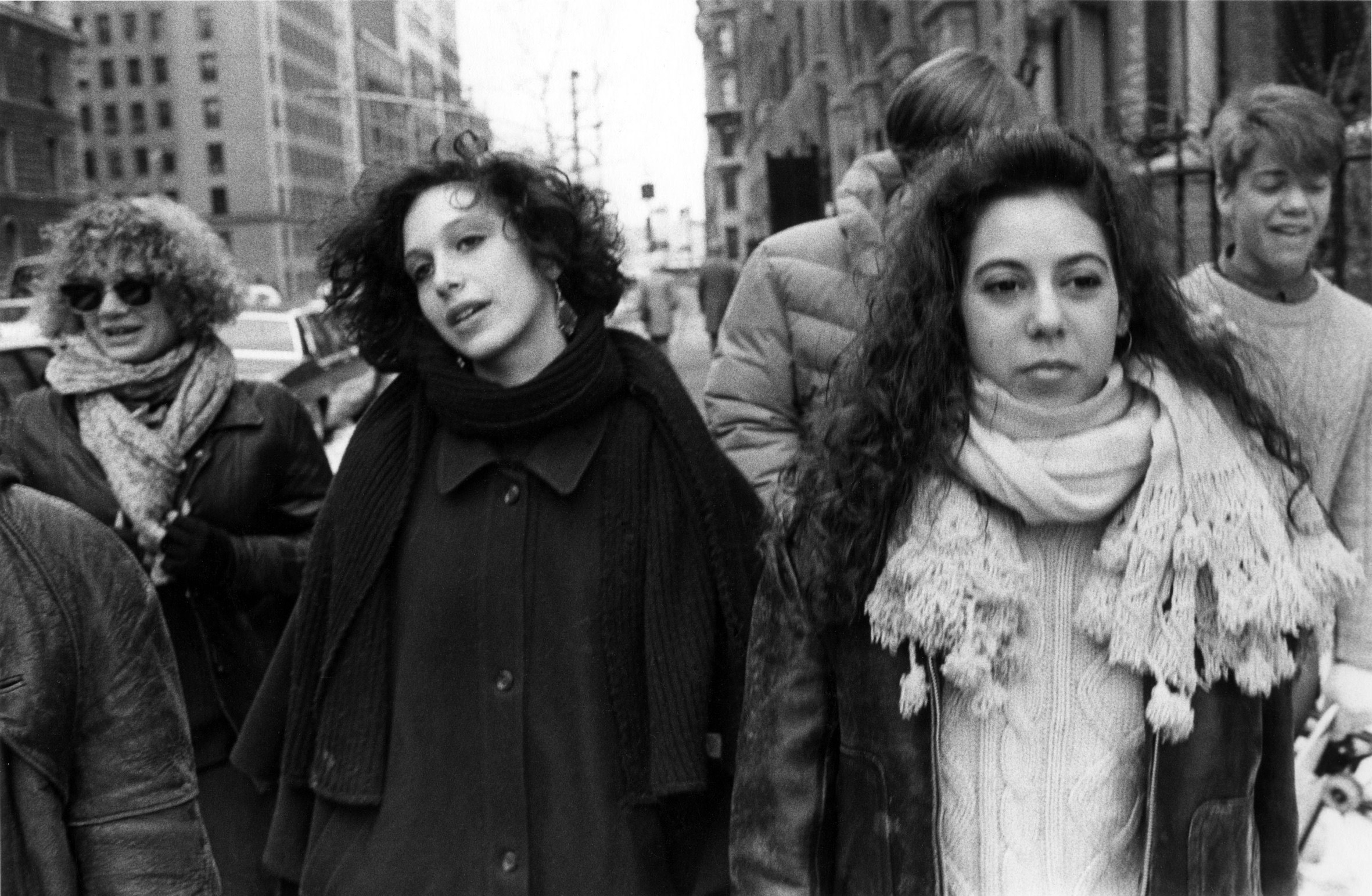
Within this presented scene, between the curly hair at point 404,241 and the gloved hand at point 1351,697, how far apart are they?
1.79 meters

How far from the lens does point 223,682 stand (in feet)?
13.8

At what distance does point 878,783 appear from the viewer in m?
2.35

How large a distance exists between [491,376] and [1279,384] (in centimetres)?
148

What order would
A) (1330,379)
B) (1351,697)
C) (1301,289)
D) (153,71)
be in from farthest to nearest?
(153,71) → (1301,289) → (1330,379) → (1351,697)

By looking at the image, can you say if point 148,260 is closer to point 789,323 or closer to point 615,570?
point 789,323

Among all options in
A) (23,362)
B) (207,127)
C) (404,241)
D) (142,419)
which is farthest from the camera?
(207,127)

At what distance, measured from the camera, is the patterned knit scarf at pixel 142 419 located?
4.21 metres

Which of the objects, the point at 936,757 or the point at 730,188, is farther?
the point at 730,188

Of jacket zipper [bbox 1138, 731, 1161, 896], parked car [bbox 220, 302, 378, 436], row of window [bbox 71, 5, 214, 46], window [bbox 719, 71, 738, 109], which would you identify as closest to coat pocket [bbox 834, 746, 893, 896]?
jacket zipper [bbox 1138, 731, 1161, 896]

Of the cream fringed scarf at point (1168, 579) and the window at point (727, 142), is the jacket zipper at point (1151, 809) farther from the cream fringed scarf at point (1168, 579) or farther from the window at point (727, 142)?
the window at point (727, 142)

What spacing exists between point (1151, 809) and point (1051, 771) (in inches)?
5.7

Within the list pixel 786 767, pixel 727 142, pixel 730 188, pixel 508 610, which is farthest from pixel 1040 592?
pixel 727 142

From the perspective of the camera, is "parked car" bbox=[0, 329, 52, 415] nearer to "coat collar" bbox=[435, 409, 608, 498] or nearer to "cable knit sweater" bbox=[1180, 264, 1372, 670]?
"coat collar" bbox=[435, 409, 608, 498]

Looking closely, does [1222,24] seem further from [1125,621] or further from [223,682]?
[1125,621]
